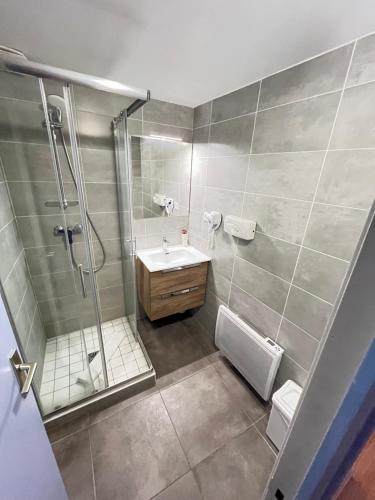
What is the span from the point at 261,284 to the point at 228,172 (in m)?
0.90

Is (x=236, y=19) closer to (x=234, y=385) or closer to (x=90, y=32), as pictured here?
(x=90, y=32)

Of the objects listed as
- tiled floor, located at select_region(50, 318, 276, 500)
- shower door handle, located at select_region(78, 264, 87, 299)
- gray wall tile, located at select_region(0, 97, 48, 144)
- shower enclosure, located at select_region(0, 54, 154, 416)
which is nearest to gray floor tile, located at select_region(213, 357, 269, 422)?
tiled floor, located at select_region(50, 318, 276, 500)

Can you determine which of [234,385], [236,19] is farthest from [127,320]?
[236,19]

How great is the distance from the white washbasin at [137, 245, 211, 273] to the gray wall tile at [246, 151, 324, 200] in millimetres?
834

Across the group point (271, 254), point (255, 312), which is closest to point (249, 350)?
point (255, 312)

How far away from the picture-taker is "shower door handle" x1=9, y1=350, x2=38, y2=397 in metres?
0.63

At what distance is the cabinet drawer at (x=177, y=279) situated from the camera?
5.84ft

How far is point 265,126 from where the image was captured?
1.27m

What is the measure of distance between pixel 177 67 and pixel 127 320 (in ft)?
7.17

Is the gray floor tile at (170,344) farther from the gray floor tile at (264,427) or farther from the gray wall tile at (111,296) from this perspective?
the gray floor tile at (264,427)

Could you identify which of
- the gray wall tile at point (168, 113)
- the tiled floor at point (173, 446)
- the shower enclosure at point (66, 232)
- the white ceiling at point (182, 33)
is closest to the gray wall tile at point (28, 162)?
the shower enclosure at point (66, 232)

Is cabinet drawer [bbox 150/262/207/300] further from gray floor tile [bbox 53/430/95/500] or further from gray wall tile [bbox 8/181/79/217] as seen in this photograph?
gray floor tile [bbox 53/430/95/500]

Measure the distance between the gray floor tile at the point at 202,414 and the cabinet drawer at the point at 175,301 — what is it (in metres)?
0.60

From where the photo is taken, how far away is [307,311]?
118 cm
